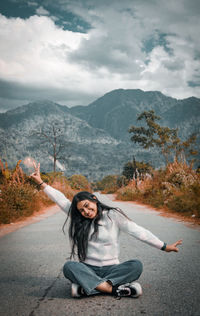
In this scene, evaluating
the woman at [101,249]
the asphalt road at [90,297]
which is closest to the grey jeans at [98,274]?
the woman at [101,249]

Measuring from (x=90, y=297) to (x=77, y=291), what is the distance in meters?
0.16

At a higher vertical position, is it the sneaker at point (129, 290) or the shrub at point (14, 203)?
the sneaker at point (129, 290)

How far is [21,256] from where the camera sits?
15.0ft

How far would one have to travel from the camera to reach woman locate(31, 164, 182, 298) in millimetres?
2732

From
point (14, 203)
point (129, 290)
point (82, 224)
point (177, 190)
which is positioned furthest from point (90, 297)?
point (177, 190)

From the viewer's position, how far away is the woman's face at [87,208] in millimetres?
2894

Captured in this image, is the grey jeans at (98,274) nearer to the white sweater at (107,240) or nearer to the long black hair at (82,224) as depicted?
the white sweater at (107,240)

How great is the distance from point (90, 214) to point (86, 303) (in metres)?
0.82

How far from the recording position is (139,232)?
9.21 feet

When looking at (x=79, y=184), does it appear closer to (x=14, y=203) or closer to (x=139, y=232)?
(x=14, y=203)

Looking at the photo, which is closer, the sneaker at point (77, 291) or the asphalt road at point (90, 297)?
the asphalt road at point (90, 297)

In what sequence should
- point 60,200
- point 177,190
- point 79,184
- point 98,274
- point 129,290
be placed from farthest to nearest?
point 79,184
point 177,190
point 60,200
point 98,274
point 129,290

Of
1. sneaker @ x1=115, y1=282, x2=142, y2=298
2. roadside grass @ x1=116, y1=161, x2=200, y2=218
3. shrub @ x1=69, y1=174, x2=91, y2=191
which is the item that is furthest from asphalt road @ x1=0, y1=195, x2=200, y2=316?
shrub @ x1=69, y1=174, x2=91, y2=191

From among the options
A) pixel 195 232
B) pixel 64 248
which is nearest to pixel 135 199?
pixel 195 232
